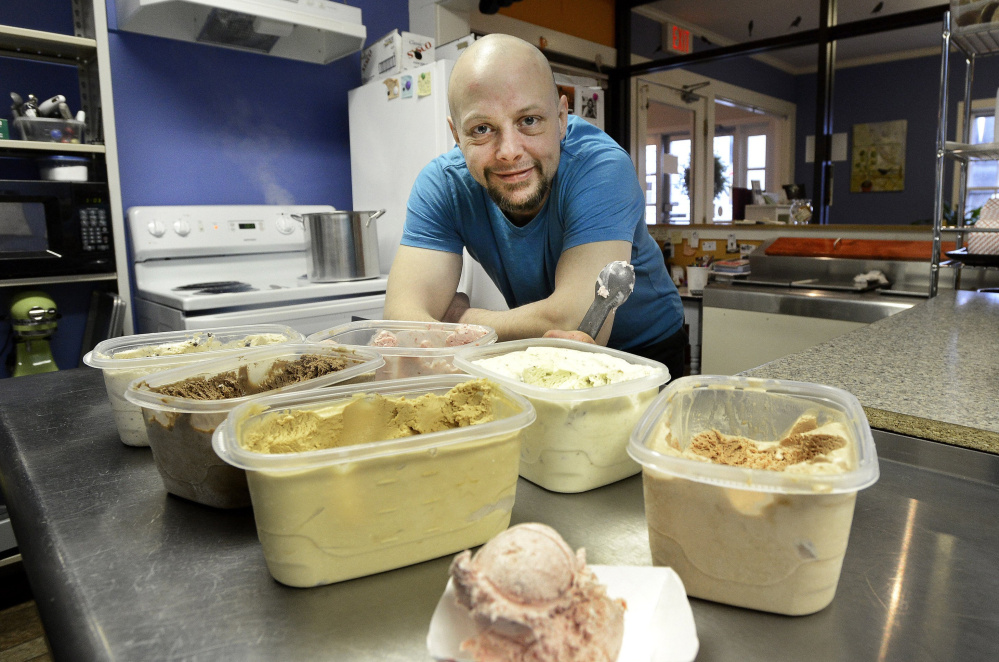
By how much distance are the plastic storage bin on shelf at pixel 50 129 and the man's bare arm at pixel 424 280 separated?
1.61m

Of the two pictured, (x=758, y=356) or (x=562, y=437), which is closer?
(x=562, y=437)

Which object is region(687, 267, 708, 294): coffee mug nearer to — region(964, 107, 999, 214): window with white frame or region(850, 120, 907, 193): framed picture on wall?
region(964, 107, 999, 214): window with white frame

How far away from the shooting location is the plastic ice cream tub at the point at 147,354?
34.8 inches

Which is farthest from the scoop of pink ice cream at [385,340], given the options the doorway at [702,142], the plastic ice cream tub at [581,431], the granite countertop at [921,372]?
the doorway at [702,142]

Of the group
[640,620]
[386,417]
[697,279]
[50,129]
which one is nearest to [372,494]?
[386,417]

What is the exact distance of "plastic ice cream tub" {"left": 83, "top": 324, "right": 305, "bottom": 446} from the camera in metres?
0.88

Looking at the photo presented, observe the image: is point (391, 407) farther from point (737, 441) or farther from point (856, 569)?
point (856, 569)

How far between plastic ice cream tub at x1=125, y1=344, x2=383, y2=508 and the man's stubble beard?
703 mm

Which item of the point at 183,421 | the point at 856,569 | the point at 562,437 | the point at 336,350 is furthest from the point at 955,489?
the point at 183,421

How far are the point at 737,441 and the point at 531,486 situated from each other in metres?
0.24

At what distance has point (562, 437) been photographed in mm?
708

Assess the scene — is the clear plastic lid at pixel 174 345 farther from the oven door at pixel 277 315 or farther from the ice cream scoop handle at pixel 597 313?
the oven door at pixel 277 315

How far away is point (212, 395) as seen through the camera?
29.9 inches

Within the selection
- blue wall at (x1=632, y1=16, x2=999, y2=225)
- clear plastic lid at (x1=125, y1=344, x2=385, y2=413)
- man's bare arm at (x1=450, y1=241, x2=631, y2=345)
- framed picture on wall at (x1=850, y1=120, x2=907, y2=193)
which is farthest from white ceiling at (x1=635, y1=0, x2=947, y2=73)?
clear plastic lid at (x1=125, y1=344, x2=385, y2=413)
